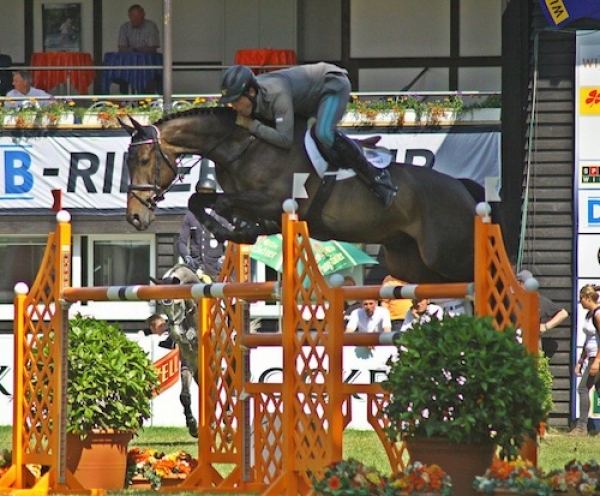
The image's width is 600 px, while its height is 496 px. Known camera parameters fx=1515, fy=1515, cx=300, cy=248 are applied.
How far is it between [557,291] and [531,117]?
1914 mm

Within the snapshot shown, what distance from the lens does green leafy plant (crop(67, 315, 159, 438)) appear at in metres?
9.31

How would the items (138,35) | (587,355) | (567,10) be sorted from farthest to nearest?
(138,35) < (567,10) < (587,355)

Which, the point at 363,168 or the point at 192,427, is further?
the point at 192,427

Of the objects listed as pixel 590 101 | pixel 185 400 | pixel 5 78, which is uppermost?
pixel 5 78

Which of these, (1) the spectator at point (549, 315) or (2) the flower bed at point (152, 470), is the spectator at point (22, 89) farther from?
(2) the flower bed at point (152, 470)

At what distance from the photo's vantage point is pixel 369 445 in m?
12.6

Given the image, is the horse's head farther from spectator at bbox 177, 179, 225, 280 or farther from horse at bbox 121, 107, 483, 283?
spectator at bbox 177, 179, 225, 280

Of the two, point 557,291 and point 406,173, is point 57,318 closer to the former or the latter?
point 406,173

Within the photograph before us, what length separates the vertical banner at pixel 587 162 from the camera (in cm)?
1572

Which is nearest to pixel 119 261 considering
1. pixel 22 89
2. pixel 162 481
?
pixel 22 89

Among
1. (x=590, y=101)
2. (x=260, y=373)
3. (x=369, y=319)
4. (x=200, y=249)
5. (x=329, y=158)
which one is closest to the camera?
(x=329, y=158)

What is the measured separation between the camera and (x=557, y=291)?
15.8 metres

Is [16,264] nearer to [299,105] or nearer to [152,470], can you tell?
[299,105]

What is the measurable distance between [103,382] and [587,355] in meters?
6.60
